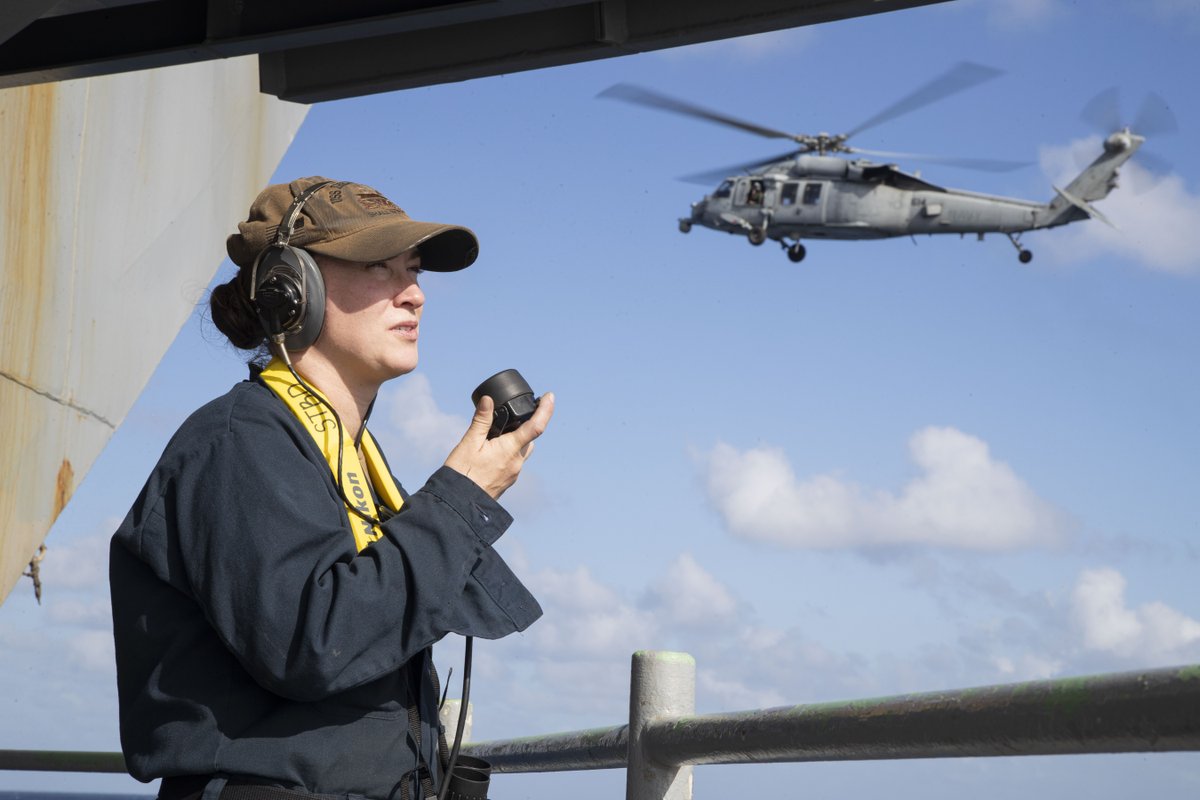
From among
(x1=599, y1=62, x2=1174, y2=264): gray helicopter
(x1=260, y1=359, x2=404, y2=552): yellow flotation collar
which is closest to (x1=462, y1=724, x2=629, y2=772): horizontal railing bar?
(x1=260, y1=359, x2=404, y2=552): yellow flotation collar

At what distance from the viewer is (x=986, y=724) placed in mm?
1900

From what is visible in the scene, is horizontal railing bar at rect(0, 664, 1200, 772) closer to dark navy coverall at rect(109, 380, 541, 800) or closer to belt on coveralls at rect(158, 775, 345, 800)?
dark navy coverall at rect(109, 380, 541, 800)

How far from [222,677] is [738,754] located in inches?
39.1

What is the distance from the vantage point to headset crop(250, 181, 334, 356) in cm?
255

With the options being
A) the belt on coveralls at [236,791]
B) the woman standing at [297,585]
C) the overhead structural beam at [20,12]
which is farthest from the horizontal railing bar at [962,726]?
the overhead structural beam at [20,12]

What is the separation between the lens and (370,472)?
2738 mm

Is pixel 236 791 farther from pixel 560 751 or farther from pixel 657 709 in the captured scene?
pixel 560 751

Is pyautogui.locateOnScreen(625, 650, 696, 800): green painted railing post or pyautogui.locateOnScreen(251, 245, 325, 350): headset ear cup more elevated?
pyautogui.locateOnScreen(251, 245, 325, 350): headset ear cup

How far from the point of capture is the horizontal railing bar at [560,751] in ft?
10.5

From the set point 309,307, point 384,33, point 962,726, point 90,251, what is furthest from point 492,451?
point 90,251

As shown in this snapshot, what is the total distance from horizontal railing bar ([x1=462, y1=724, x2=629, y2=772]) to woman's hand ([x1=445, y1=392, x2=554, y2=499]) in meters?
0.94

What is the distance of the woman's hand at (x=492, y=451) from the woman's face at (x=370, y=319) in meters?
0.22

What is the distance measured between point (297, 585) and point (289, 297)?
2.04 ft

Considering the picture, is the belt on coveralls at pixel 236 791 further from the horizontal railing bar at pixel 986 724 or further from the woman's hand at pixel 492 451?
the horizontal railing bar at pixel 986 724
